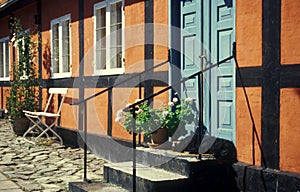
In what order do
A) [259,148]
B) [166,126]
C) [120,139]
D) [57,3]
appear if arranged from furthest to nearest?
[57,3] → [120,139] → [166,126] → [259,148]

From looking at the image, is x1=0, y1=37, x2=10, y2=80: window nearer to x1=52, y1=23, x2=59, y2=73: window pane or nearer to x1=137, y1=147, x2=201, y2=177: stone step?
x1=52, y1=23, x2=59, y2=73: window pane

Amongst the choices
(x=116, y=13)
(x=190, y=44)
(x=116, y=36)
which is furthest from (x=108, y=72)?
(x=190, y=44)

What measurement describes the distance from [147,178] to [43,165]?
2.90 meters

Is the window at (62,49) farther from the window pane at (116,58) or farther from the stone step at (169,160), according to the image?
the stone step at (169,160)

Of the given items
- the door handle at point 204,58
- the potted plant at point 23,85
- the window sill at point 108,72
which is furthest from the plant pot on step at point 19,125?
the door handle at point 204,58

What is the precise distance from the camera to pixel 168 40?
21.6ft

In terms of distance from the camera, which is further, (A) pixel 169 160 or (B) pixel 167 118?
(B) pixel 167 118

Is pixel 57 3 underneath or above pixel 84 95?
above

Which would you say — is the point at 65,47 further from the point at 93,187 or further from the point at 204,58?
the point at 93,187

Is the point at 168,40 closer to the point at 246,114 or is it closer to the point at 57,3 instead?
the point at 246,114

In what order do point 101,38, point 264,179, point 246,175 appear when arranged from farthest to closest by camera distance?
point 101,38, point 246,175, point 264,179

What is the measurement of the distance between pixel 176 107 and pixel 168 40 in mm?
969

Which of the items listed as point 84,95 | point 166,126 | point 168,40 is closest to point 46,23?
point 84,95

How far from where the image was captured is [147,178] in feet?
17.0
